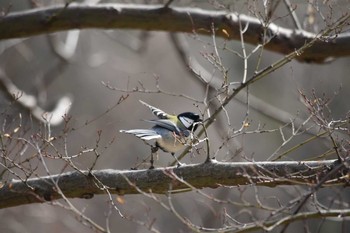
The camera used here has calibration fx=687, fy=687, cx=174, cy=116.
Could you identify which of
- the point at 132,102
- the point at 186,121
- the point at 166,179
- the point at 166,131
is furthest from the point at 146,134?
the point at 132,102

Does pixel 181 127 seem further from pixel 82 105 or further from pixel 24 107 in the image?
pixel 82 105

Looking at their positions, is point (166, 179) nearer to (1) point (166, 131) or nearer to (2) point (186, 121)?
(1) point (166, 131)

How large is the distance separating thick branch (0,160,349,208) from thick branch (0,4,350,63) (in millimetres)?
1865

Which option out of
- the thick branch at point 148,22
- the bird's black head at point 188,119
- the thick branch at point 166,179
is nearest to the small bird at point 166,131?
the bird's black head at point 188,119

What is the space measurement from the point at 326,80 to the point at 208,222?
19.7 feet

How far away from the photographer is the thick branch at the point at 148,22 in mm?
5789

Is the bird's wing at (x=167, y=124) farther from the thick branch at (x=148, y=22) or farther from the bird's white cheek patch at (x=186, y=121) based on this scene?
the thick branch at (x=148, y=22)

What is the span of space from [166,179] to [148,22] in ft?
6.84

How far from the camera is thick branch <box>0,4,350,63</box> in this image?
19.0 ft

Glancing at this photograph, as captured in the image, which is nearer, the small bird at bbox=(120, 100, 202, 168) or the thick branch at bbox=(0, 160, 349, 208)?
the thick branch at bbox=(0, 160, 349, 208)

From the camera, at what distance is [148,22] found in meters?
5.94

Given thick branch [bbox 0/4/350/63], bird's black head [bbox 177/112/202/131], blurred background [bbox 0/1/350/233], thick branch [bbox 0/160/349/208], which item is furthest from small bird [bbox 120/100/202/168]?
blurred background [bbox 0/1/350/233]

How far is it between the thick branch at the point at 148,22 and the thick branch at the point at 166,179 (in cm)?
186

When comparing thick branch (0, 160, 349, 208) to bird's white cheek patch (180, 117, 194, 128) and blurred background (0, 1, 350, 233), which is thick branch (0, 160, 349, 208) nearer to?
bird's white cheek patch (180, 117, 194, 128)
